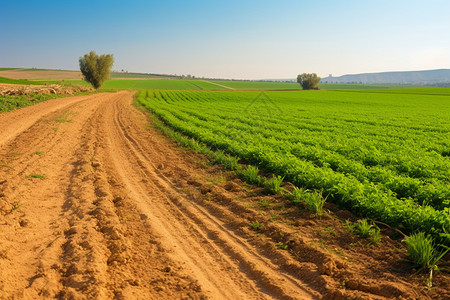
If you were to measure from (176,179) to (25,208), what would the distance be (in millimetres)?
3864

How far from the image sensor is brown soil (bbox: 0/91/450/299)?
420cm

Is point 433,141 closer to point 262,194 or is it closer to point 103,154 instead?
point 262,194

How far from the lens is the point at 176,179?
363 inches

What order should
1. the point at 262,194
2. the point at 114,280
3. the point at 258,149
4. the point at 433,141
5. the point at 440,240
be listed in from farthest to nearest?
the point at 433,141 → the point at 258,149 → the point at 262,194 → the point at 440,240 → the point at 114,280

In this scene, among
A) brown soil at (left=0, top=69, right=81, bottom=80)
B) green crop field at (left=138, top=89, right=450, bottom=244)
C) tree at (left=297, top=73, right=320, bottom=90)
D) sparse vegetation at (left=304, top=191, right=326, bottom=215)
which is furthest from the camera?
brown soil at (left=0, top=69, right=81, bottom=80)

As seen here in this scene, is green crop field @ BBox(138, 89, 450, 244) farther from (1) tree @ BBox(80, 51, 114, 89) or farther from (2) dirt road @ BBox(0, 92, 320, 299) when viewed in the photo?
(1) tree @ BBox(80, 51, 114, 89)

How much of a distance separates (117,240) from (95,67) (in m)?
82.6

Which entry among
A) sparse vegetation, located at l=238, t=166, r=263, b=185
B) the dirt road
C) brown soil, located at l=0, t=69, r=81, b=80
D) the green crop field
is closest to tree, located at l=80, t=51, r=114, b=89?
brown soil, located at l=0, t=69, r=81, b=80

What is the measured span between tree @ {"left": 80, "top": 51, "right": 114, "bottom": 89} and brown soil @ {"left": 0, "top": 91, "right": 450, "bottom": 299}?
76.7 metres

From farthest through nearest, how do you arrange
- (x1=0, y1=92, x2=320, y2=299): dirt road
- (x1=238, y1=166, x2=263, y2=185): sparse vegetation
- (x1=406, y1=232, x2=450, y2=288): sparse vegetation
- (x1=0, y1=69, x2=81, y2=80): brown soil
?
(x1=0, y1=69, x2=81, y2=80): brown soil < (x1=238, y1=166, x2=263, y2=185): sparse vegetation < (x1=406, y1=232, x2=450, y2=288): sparse vegetation < (x1=0, y1=92, x2=320, y2=299): dirt road

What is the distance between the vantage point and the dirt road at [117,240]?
4188 millimetres

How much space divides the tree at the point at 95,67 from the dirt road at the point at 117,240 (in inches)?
2982

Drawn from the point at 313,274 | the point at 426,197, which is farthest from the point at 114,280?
the point at 426,197

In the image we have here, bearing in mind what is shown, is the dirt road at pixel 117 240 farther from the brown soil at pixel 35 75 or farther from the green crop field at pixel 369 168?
the brown soil at pixel 35 75
